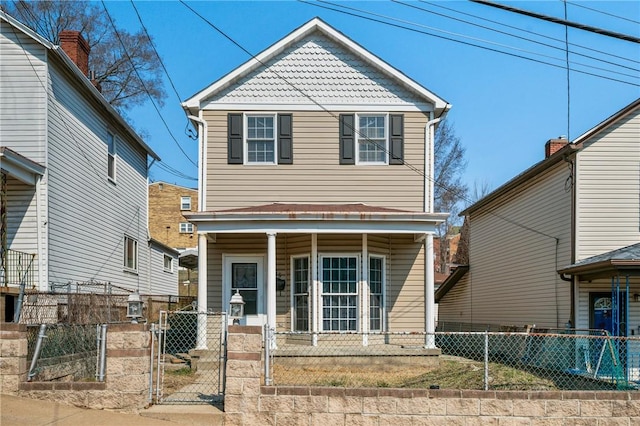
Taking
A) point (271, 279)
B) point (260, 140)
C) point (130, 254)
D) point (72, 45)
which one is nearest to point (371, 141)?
point (260, 140)

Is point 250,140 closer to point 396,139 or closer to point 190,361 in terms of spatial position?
point 396,139

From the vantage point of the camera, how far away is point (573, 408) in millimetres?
8344

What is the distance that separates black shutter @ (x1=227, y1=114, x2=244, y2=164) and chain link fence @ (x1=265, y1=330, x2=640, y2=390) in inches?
173

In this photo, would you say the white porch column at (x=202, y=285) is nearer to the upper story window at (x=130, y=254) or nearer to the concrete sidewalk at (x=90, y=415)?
the concrete sidewalk at (x=90, y=415)

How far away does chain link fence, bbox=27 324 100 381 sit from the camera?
9070mm

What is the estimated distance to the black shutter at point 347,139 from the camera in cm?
1545

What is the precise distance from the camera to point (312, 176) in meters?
15.4

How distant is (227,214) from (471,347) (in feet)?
33.1

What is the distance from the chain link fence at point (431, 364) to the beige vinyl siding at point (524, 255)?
186cm

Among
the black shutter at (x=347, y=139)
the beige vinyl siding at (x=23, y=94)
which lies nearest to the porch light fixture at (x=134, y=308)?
the beige vinyl siding at (x=23, y=94)

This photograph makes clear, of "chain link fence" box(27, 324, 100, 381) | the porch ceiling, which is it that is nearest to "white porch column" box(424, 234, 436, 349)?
the porch ceiling

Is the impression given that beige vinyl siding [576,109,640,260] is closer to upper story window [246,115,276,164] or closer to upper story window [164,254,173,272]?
upper story window [246,115,276,164]

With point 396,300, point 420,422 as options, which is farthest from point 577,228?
point 420,422

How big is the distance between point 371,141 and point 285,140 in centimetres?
211
